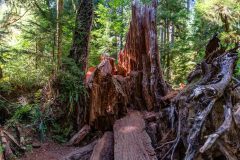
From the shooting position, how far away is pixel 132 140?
432 centimetres

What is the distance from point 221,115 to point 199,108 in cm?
40

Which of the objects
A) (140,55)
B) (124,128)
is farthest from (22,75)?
(124,128)

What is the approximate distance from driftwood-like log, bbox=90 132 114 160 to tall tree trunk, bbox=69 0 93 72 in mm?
2856

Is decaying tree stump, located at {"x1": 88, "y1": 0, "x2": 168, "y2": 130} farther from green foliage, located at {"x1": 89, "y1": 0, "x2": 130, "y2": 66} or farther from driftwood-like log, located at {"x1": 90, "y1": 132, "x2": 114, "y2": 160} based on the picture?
green foliage, located at {"x1": 89, "y1": 0, "x2": 130, "y2": 66}

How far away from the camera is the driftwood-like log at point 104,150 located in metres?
4.31

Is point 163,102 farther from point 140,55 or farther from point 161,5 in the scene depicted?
point 161,5

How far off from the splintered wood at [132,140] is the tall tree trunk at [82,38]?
2495 millimetres

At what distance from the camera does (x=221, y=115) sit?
→ 394cm

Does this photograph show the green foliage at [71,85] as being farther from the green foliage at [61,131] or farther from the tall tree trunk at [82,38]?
the tall tree trunk at [82,38]

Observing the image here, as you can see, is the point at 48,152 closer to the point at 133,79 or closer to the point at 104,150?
the point at 104,150

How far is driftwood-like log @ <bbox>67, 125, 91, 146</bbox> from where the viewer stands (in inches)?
229

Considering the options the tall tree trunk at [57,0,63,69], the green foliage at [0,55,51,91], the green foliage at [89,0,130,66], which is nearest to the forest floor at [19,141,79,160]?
the green foliage at [0,55,51,91]

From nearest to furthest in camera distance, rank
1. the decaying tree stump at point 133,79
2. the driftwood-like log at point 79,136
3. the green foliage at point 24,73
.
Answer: the decaying tree stump at point 133,79
the driftwood-like log at point 79,136
the green foliage at point 24,73

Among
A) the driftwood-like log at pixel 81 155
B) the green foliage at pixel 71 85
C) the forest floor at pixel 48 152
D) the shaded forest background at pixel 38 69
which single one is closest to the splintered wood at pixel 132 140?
the driftwood-like log at pixel 81 155
